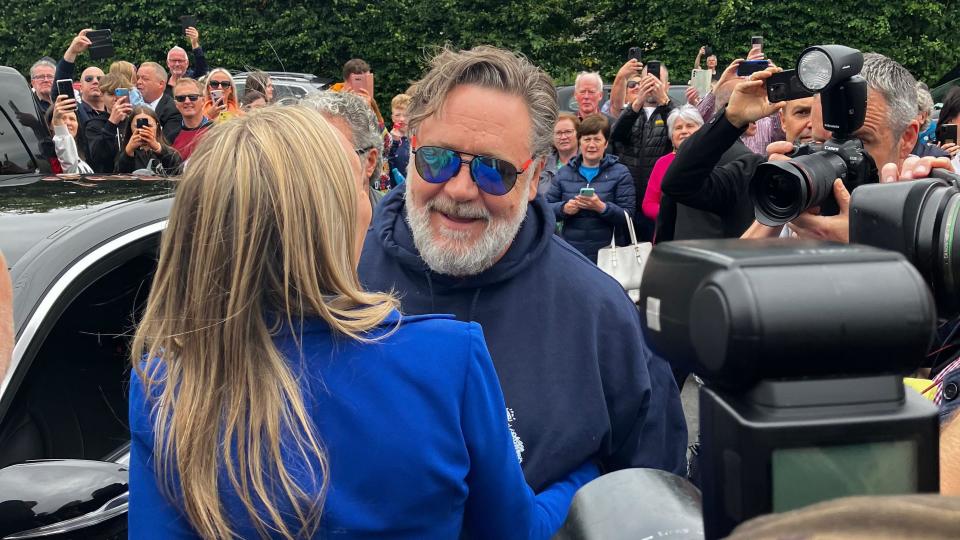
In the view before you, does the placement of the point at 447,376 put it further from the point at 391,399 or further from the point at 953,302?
the point at 953,302

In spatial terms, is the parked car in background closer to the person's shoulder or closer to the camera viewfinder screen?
the person's shoulder

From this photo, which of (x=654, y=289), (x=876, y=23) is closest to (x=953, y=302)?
(x=654, y=289)

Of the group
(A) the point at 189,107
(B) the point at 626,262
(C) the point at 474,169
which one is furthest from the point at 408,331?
(A) the point at 189,107

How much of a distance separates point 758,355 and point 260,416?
2.83 feet

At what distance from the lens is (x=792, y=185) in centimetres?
221

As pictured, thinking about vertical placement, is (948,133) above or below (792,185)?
below

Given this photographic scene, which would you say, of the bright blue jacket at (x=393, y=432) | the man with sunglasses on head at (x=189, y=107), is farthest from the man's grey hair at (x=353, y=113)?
the man with sunglasses on head at (x=189, y=107)

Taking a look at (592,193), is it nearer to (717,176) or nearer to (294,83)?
(717,176)

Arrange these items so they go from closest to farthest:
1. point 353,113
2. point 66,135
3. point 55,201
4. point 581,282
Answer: point 581,282 < point 55,201 < point 353,113 < point 66,135

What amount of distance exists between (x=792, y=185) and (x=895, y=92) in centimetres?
86

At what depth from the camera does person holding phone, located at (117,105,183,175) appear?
19.3ft

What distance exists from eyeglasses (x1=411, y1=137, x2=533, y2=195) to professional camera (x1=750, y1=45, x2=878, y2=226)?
62cm

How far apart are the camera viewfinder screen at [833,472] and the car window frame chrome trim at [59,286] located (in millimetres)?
1620

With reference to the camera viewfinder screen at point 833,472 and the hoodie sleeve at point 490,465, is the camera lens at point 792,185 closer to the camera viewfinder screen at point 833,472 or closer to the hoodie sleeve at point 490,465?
the hoodie sleeve at point 490,465
